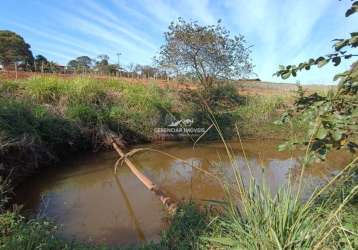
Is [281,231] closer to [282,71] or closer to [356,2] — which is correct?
[282,71]

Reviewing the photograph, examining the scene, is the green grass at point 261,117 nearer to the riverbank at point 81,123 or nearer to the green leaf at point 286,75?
the riverbank at point 81,123

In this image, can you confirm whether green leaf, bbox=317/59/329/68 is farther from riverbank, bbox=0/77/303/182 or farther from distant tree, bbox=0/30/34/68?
distant tree, bbox=0/30/34/68

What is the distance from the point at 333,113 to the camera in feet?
4.74

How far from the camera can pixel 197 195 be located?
15.0 feet

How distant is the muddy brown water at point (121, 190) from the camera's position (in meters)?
3.45

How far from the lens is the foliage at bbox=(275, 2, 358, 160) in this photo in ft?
4.29

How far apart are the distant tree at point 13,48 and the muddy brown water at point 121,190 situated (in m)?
17.4

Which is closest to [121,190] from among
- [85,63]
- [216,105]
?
[216,105]

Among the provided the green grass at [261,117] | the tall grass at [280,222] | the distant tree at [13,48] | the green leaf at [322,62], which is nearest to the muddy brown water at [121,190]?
the tall grass at [280,222]

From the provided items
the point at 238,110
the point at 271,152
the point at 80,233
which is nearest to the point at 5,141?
the point at 80,233

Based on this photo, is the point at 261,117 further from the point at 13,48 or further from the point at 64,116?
the point at 13,48

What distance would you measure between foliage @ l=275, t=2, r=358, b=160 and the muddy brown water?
2.54 feet

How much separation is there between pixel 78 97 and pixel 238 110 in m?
5.31

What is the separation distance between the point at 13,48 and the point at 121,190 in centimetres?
2213
